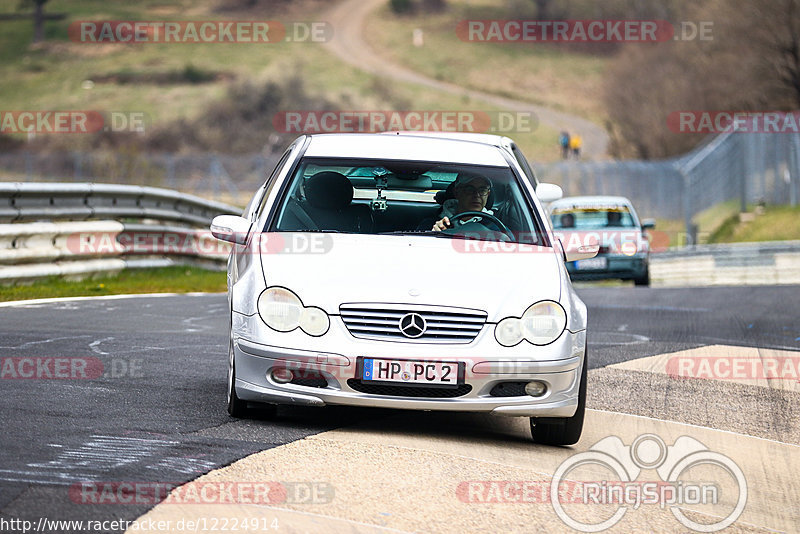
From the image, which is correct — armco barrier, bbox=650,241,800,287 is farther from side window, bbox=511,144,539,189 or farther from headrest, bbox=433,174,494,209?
headrest, bbox=433,174,494,209

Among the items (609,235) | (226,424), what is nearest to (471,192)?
(226,424)

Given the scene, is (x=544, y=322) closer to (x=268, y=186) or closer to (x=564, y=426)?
(x=564, y=426)

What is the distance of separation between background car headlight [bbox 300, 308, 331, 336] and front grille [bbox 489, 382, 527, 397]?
914 mm

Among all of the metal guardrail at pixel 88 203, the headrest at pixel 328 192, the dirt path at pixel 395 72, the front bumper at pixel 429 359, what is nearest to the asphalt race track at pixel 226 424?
the front bumper at pixel 429 359

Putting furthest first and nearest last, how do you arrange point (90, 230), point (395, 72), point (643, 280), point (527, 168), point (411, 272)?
point (395, 72)
point (643, 280)
point (90, 230)
point (527, 168)
point (411, 272)

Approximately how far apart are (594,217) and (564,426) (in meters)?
17.3

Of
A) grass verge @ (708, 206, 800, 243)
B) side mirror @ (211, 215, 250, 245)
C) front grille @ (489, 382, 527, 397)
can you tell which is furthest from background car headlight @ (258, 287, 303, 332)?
grass verge @ (708, 206, 800, 243)

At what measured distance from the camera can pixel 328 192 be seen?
7.82 meters

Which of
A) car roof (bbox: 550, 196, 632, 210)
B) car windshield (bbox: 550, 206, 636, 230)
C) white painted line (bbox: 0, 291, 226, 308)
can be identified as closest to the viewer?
white painted line (bbox: 0, 291, 226, 308)

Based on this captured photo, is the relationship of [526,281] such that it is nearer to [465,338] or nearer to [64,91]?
[465,338]

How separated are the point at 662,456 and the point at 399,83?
89754mm

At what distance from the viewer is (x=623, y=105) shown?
63031 mm

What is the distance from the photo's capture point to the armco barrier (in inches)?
900

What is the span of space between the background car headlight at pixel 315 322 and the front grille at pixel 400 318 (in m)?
0.09
